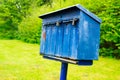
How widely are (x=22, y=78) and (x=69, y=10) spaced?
537 cm

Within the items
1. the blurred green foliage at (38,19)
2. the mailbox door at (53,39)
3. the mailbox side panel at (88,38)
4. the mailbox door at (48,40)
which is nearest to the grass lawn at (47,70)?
the blurred green foliage at (38,19)

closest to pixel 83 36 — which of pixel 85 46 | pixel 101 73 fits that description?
pixel 85 46

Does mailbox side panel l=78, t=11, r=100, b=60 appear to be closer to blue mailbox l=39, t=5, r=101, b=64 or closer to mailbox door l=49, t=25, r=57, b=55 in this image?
blue mailbox l=39, t=5, r=101, b=64

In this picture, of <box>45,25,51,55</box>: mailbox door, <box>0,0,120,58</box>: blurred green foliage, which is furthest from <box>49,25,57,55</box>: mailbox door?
<box>0,0,120,58</box>: blurred green foliage

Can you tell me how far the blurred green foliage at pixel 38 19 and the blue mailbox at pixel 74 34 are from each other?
9.56 metres

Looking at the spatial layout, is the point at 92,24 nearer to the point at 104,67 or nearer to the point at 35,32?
the point at 104,67

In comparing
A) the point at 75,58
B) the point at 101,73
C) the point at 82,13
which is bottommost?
the point at 101,73

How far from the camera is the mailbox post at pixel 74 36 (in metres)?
4.68

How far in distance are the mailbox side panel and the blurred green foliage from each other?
1019 centimetres

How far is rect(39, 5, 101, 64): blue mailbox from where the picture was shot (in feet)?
15.3

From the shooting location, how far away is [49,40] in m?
5.99

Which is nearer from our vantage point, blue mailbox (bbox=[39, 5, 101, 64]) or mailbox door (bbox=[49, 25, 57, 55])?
blue mailbox (bbox=[39, 5, 101, 64])

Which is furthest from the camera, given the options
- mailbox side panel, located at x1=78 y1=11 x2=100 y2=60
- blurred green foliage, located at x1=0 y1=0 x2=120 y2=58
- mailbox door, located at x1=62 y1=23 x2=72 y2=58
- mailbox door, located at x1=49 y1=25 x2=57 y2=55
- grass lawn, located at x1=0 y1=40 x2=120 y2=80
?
blurred green foliage, located at x1=0 y1=0 x2=120 y2=58

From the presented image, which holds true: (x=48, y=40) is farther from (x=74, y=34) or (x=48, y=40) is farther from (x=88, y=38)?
(x=88, y=38)
